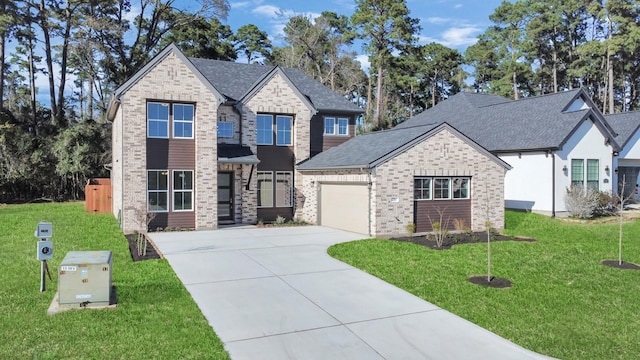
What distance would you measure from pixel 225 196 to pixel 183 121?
3816mm

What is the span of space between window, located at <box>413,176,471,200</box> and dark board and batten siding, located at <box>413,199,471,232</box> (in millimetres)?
189

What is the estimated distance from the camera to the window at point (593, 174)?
74.6 ft

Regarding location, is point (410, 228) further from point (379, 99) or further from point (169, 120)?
point (379, 99)

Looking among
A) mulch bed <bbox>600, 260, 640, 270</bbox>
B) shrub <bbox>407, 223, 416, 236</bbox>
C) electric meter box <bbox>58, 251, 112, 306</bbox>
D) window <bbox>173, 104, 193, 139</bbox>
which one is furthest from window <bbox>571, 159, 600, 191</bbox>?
electric meter box <bbox>58, 251, 112, 306</bbox>

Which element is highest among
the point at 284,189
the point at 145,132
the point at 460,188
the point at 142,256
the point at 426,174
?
→ the point at 145,132

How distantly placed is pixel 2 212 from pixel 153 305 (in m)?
19.5

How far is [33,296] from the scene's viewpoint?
817cm

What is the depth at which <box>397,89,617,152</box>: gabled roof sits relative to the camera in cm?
2211

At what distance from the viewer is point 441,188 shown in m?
17.0

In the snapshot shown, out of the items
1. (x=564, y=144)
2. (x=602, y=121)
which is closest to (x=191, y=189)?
(x=564, y=144)

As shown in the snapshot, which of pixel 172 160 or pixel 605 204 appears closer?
pixel 172 160

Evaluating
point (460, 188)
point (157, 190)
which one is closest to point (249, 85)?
point (157, 190)

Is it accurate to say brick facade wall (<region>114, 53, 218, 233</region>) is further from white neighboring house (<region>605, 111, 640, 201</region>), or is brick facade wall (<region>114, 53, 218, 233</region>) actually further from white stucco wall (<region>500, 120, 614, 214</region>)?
white neighboring house (<region>605, 111, 640, 201</region>)

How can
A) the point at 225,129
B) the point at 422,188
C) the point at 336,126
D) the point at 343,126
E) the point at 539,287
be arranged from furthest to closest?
the point at 343,126 → the point at 336,126 → the point at 225,129 → the point at 422,188 → the point at 539,287
